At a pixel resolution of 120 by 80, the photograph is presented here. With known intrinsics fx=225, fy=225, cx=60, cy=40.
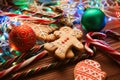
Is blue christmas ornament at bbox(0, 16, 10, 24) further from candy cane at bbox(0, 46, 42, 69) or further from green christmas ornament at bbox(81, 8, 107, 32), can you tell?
green christmas ornament at bbox(81, 8, 107, 32)

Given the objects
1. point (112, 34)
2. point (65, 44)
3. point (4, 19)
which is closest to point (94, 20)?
point (112, 34)

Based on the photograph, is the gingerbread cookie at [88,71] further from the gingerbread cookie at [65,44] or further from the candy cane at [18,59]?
the candy cane at [18,59]

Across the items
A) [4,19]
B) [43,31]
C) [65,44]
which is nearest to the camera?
[65,44]

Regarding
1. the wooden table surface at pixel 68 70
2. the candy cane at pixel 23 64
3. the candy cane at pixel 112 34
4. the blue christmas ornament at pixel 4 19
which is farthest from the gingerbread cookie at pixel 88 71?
the blue christmas ornament at pixel 4 19

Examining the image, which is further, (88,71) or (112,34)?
(112,34)

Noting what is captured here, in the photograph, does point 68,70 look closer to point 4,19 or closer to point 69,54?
point 69,54

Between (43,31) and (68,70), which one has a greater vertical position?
(43,31)

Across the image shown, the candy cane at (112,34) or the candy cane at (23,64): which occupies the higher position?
the candy cane at (23,64)
